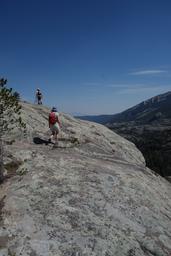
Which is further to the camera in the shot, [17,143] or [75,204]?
[17,143]

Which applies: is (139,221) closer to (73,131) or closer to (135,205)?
(135,205)

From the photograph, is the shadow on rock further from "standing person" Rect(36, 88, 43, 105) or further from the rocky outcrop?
"standing person" Rect(36, 88, 43, 105)

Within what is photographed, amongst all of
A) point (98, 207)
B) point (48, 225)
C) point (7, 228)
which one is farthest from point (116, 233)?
point (7, 228)

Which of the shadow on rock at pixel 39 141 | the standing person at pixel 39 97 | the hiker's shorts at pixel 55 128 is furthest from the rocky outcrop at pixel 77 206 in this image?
the standing person at pixel 39 97

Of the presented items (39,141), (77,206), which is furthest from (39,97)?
(77,206)

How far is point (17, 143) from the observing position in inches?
1032

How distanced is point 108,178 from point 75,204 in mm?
4511

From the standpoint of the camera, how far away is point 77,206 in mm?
17453

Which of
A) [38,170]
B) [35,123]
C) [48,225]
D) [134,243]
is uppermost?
[35,123]

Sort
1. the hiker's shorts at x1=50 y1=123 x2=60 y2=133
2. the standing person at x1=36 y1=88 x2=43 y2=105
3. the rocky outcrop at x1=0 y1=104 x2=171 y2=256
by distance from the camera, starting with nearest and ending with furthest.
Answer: the rocky outcrop at x1=0 y1=104 x2=171 y2=256, the hiker's shorts at x1=50 y1=123 x2=60 y2=133, the standing person at x1=36 y1=88 x2=43 y2=105

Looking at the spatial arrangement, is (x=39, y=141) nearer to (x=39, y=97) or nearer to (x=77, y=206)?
(x=77, y=206)

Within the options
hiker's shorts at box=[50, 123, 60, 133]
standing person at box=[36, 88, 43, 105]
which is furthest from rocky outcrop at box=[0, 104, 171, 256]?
standing person at box=[36, 88, 43, 105]

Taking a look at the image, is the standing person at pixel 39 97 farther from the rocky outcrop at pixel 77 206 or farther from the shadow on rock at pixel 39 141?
the rocky outcrop at pixel 77 206

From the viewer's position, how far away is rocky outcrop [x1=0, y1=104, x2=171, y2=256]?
1469 centimetres
